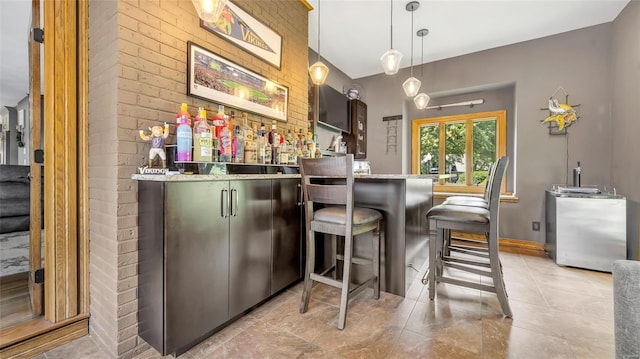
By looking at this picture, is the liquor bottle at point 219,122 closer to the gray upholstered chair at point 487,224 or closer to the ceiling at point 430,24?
the gray upholstered chair at point 487,224

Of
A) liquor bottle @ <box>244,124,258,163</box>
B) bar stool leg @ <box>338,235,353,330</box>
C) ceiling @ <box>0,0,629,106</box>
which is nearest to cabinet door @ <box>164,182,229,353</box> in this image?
liquor bottle @ <box>244,124,258,163</box>

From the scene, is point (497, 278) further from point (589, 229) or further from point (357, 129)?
point (357, 129)

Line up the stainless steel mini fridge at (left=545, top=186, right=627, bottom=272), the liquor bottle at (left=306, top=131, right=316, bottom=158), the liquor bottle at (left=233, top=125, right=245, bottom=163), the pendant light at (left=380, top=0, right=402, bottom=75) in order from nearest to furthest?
the liquor bottle at (left=233, top=125, right=245, bottom=163) < the pendant light at (left=380, top=0, right=402, bottom=75) < the stainless steel mini fridge at (left=545, top=186, right=627, bottom=272) < the liquor bottle at (left=306, top=131, right=316, bottom=158)

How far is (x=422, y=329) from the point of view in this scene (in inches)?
65.0

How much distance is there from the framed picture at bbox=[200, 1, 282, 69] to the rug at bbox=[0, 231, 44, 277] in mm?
2877

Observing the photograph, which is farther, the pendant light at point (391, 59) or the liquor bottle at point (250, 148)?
the pendant light at point (391, 59)

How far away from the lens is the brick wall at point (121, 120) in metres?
1.41

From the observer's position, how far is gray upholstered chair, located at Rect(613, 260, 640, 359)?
25.6 inches

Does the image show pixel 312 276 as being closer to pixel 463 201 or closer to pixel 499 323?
pixel 499 323

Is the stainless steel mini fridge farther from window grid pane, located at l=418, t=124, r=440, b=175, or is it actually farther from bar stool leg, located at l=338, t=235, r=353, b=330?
bar stool leg, located at l=338, t=235, r=353, b=330

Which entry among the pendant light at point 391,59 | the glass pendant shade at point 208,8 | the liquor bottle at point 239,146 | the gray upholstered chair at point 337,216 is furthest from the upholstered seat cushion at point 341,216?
the pendant light at point 391,59

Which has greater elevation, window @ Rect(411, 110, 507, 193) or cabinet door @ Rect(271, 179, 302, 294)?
window @ Rect(411, 110, 507, 193)

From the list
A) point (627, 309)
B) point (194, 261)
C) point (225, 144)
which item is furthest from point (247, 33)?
point (627, 309)

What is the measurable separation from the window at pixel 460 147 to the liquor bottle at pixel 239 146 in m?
3.39
